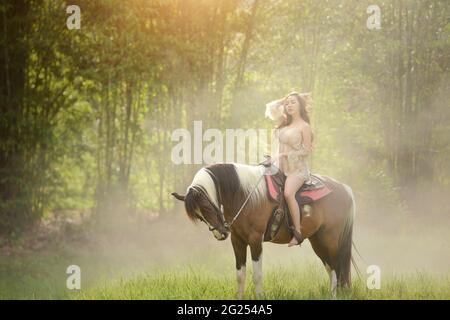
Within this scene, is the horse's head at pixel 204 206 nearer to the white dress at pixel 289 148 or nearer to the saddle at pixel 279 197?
the saddle at pixel 279 197

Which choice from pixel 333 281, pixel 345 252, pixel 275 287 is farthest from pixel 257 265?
pixel 345 252

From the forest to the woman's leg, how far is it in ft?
14.7

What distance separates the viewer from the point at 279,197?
416cm

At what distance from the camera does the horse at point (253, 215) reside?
3.66 m

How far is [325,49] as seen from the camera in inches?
378

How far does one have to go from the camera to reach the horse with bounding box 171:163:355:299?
3664mm

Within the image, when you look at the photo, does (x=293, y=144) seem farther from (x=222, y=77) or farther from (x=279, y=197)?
(x=222, y=77)

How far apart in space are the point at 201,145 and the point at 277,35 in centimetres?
250

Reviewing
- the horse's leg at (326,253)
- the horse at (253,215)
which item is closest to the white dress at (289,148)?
the horse at (253,215)

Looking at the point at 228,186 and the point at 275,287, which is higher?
the point at 228,186

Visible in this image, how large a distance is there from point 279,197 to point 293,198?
11cm
